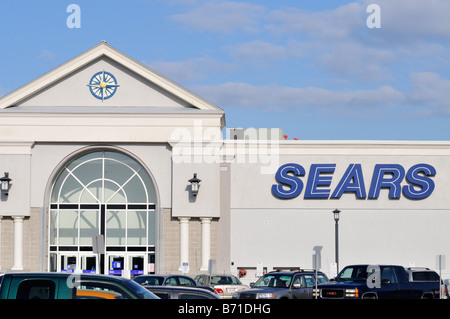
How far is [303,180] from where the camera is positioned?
48188 mm

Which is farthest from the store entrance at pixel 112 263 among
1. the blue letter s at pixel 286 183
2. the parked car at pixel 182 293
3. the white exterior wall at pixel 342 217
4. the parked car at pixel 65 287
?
the parked car at pixel 65 287

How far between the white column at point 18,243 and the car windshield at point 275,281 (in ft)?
66.7

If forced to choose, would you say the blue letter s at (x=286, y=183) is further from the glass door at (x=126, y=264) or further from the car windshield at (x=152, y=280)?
the car windshield at (x=152, y=280)

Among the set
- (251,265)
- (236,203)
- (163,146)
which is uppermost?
(163,146)

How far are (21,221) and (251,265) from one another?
1255cm

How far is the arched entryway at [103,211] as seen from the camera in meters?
48.0

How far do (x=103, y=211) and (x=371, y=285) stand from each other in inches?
917

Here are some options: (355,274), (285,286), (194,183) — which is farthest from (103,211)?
(355,274)

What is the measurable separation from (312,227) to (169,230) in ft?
25.5

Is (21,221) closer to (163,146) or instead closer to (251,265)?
(163,146)

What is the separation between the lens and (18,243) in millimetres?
46469

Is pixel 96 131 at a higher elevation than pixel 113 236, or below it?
higher

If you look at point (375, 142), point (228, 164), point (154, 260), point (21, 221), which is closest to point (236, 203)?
point (228, 164)

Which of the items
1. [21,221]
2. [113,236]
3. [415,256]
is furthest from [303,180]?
[21,221]
